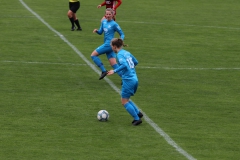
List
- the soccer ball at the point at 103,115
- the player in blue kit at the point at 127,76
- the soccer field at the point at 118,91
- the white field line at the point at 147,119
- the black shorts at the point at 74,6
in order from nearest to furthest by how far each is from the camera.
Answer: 1. the white field line at the point at 147,119
2. the soccer field at the point at 118,91
3. the player in blue kit at the point at 127,76
4. the soccer ball at the point at 103,115
5. the black shorts at the point at 74,6

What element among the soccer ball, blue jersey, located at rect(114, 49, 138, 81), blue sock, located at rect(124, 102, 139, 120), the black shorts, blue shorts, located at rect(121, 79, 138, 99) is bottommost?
the black shorts

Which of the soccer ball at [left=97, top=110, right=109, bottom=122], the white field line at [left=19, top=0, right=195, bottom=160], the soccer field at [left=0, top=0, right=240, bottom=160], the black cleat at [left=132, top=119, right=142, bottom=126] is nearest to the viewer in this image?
the white field line at [left=19, top=0, right=195, bottom=160]

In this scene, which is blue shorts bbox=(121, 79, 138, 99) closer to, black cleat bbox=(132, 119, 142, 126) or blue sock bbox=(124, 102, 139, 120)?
blue sock bbox=(124, 102, 139, 120)

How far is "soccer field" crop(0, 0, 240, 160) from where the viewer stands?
12.1 metres

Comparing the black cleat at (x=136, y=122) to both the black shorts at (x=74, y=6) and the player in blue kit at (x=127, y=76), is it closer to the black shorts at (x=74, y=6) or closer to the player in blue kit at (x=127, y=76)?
the player in blue kit at (x=127, y=76)

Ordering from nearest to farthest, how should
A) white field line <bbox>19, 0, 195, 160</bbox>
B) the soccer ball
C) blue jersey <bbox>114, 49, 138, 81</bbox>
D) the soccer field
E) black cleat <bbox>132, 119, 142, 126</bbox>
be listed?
white field line <bbox>19, 0, 195, 160</bbox>
the soccer field
blue jersey <bbox>114, 49, 138, 81</bbox>
black cleat <bbox>132, 119, 142, 126</bbox>
the soccer ball

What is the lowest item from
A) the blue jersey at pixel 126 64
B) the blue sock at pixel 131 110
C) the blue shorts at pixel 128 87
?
the blue sock at pixel 131 110

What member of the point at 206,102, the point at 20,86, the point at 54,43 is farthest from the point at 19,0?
the point at 206,102

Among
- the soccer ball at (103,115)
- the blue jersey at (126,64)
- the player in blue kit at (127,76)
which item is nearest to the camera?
the blue jersey at (126,64)

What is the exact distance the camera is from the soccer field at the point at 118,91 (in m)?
12.1

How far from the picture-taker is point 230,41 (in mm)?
25500

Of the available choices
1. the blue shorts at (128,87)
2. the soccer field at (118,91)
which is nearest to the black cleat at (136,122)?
the soccer field at (118,91)

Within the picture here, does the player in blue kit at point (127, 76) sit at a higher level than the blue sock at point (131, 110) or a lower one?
higher

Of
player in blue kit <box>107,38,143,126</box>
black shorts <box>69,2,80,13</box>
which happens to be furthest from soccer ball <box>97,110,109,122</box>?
black shorts <box>69,2,80,13</box>
